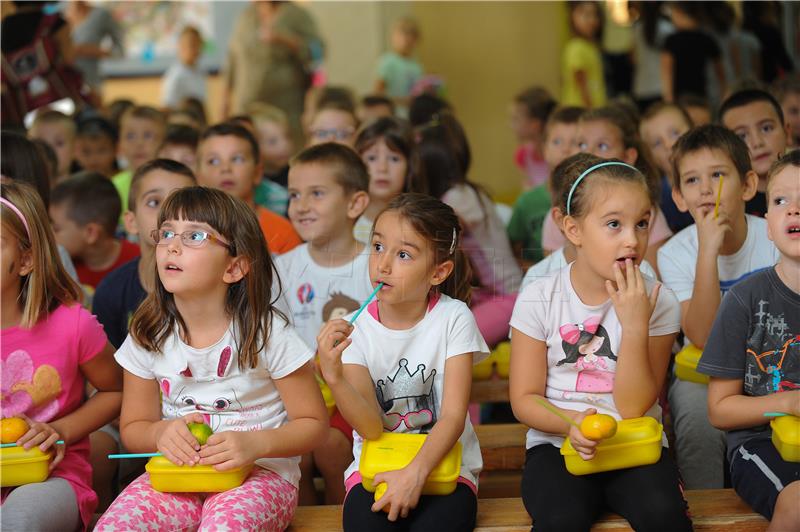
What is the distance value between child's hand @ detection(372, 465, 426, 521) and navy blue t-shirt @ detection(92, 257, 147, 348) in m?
1.21

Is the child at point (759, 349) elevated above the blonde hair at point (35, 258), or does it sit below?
below

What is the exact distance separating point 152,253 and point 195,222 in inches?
27.2

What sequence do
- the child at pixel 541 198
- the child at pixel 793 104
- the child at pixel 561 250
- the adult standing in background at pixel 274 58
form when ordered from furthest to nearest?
1. the adult standing in background at pixel 274 58
2. the child at pixel 793 104
3. the child at pixel 541 198
4. the child at pixel 561 250

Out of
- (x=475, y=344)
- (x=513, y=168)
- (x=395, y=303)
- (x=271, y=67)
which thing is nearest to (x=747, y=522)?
(x=475, y=344)

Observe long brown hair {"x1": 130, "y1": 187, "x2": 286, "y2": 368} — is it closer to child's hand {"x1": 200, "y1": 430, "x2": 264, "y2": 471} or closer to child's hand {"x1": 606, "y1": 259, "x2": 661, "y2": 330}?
child's hand {"x1": 200, "y1": 430, "x2": 264, "y2": 471}

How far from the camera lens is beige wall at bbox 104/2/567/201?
8.05 metres

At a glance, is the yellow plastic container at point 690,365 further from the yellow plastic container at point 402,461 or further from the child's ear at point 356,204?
the child's ear at point 356,204

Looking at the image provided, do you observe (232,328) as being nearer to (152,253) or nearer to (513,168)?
(152,253)

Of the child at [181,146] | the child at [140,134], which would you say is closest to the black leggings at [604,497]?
the child at [181,146]

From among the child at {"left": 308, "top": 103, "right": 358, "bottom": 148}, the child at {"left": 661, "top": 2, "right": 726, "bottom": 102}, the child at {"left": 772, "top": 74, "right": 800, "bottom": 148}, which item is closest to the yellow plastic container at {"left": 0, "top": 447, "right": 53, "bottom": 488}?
the child at {"left": 308, "top": 103, "right": 358, "bottom": 148}

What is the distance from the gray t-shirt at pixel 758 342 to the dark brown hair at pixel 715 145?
0.60m

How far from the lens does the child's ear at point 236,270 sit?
2252mm

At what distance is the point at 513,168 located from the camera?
8336 millimetres

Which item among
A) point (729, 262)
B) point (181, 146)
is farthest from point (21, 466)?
point (181, 146)
